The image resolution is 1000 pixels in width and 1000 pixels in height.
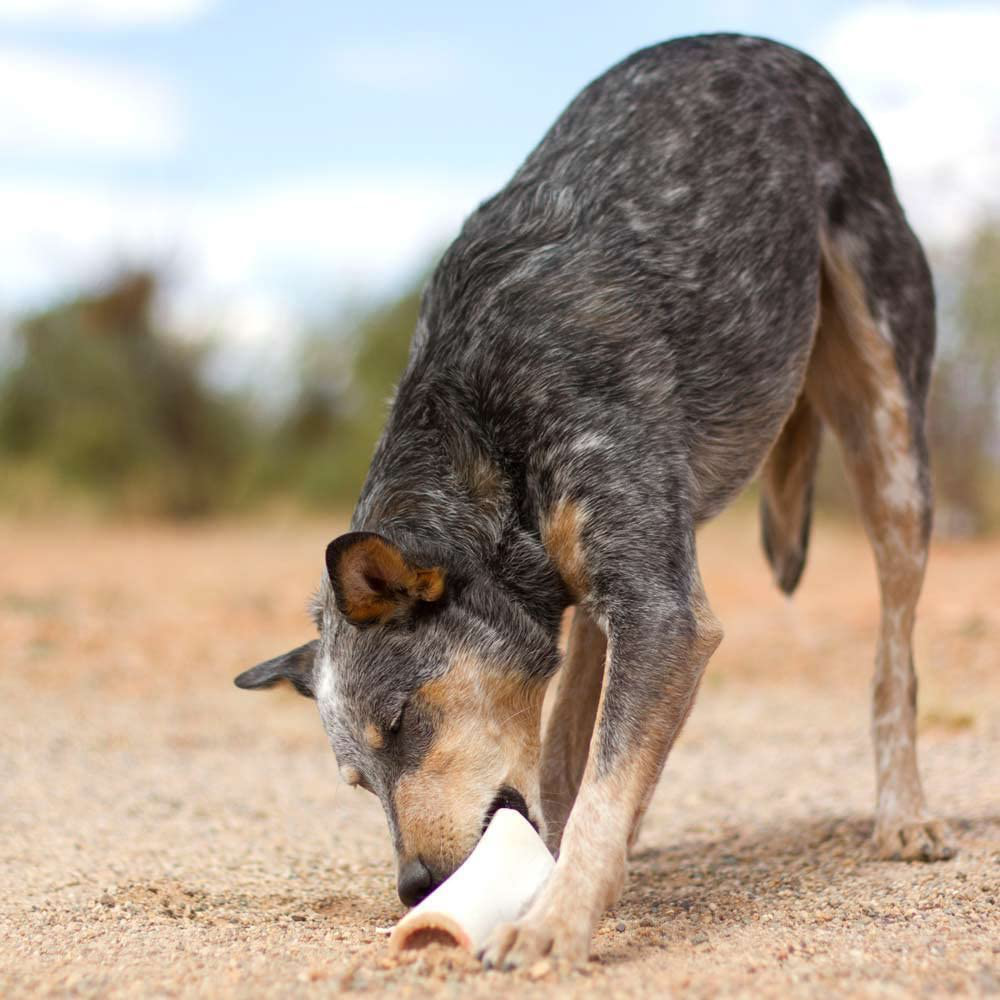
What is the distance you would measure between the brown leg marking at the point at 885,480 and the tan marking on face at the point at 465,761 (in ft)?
5.97

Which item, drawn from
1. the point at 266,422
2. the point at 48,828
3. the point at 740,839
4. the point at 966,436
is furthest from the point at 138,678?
the point at 266,422

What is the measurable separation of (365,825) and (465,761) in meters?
2.09

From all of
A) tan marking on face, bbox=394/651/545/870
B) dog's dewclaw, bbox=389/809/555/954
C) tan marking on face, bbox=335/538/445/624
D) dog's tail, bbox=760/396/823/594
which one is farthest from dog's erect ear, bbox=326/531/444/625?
dog's tail, bbox=760/396/823/594

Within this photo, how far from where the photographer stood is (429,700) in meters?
3.73

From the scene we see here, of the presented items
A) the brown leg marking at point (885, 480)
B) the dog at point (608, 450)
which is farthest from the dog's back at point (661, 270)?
the brown leg marking at point (885, 480)

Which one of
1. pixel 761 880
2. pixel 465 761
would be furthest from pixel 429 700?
pixel 761 880

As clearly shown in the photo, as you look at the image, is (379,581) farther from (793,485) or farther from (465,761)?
(793,485)

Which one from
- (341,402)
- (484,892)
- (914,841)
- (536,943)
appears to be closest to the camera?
(536,943)

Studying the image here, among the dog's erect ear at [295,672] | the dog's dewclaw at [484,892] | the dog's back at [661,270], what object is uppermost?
the dog's back at [661,270]

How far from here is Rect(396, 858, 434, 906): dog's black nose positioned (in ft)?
11.7

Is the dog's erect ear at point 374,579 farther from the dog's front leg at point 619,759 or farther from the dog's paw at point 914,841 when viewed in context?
the dog's paw at point 914,841

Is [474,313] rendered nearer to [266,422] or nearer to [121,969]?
[121,969]

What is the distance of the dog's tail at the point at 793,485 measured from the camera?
18.2 ft

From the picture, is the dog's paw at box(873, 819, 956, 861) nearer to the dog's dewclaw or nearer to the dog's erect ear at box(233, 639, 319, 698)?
the dog's dewclaw
